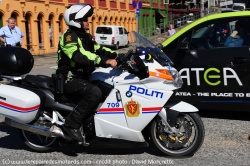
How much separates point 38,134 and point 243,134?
2.66 metres

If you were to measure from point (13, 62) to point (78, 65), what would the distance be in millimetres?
743

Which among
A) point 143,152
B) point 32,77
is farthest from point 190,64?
point 32,77

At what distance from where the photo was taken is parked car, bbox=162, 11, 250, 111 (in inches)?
218

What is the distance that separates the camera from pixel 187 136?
4.21m

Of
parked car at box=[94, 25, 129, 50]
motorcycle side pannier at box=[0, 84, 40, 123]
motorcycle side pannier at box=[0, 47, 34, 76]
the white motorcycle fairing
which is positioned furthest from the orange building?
the white motorcycle fairing

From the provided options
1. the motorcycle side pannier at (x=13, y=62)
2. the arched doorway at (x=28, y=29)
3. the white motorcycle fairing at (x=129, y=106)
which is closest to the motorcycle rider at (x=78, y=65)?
the white motorcycle fairing at (x=129, y=106)

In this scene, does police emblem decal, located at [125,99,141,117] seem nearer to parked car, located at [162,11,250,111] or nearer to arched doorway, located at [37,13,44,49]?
parked car, located at [162,11,250,111]

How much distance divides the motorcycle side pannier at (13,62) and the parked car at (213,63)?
7.34ft

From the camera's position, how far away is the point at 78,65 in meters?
4.36

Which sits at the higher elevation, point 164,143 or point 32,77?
point 32,77

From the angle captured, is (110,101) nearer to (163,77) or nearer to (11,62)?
(163,77)

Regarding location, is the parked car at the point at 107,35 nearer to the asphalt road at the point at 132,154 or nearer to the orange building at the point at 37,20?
the orange building at the point at 37,20

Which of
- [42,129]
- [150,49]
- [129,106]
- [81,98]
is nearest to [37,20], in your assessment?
[42,129]

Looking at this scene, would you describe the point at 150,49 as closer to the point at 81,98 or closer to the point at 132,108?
the point at 132,108
